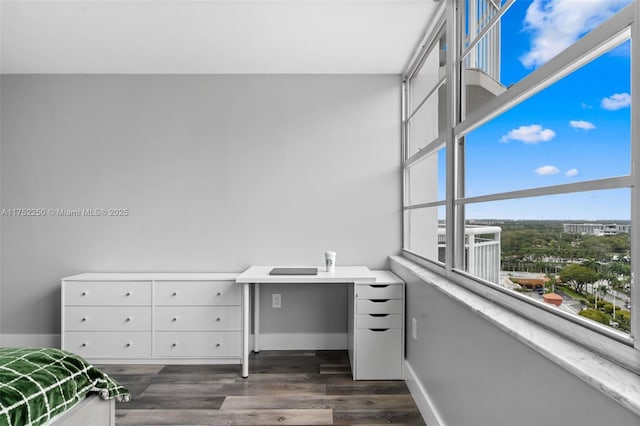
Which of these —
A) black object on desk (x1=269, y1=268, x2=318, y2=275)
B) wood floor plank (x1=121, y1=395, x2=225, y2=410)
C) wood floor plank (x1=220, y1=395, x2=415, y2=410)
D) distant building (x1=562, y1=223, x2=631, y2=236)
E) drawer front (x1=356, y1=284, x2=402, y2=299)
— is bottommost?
wood floor plank (x1=121, y1=395, x2=225, y2=410)

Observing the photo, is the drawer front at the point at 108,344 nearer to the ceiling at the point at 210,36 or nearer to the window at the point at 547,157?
the ceiling at the point at 210,36

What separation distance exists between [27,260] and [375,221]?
10.4 ft

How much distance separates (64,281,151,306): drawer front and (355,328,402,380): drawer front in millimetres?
1711

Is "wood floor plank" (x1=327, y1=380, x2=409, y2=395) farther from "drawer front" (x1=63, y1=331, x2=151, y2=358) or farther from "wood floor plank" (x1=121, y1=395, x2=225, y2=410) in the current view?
"drawer front" (x1=63, y1=331, x2=151, y2=358)

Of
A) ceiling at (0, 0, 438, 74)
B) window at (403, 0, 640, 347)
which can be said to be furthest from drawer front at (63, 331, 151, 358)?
window at (403, 0, 640, 347)

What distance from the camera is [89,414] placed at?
169cm

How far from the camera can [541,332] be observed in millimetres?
1151

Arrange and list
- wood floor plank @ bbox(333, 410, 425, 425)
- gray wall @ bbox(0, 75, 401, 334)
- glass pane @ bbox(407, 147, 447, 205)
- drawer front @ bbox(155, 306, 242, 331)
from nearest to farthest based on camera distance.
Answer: wood floor plank @ bbox(333, 410, 425, 425), drawer front @ bbox(155, 306, 242, 331), glass pane @ bbox(407, 147, 447, 205), gray wall @ bbox(0, 75, 401, 334)

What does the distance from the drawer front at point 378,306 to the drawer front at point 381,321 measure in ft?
0.13

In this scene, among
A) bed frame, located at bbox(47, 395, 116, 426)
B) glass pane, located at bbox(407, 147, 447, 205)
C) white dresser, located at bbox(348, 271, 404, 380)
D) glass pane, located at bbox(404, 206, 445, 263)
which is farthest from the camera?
glass pane, located at bbox(407, 147, 447, 205)

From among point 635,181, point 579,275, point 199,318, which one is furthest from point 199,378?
point 635,181

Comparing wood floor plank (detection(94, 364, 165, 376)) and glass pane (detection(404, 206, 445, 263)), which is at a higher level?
glass pane (detection(404, 206, 445, 263))

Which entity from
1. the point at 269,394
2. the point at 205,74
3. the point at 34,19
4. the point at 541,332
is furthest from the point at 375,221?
the point at 34,19

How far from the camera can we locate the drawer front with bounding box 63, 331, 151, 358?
2975 mm
